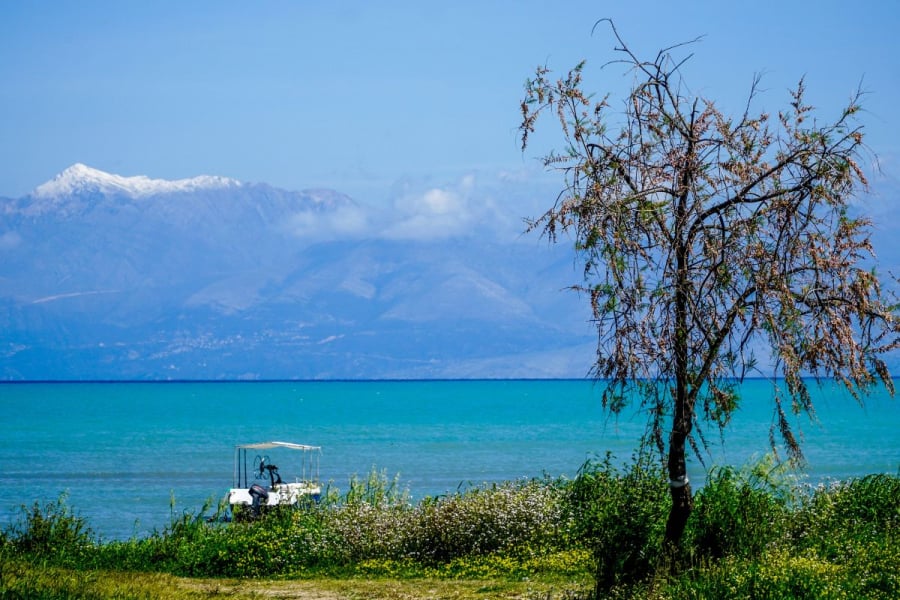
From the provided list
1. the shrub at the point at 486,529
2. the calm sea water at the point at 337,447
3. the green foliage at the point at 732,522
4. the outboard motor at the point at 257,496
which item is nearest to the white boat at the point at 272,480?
the outboard motor at the point at 257,496

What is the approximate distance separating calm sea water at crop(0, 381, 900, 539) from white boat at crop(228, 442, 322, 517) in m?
1.26

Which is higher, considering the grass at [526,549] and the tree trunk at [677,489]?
the tree trunk at [677,489]

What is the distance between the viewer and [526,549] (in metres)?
18.0

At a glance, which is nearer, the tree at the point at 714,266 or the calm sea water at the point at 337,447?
the tree at the point at 714,266

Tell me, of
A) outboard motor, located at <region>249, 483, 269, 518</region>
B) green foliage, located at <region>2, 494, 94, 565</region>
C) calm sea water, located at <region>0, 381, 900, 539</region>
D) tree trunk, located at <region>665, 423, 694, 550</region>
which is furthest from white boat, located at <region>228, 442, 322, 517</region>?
tree trunk, located at <region>665, 423, 694, 550</region>

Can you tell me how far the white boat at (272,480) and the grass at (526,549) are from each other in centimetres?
383

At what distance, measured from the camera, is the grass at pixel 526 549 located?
13258 millimetres

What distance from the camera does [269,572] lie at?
18844mm

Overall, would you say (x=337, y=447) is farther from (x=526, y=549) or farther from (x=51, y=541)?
(x=526, y=549)

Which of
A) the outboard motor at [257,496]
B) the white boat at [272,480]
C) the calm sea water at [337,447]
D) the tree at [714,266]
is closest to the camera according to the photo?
the tree at [714,266]

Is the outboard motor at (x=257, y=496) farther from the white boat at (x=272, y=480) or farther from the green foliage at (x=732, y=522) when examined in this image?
the green foliage at (x=732, y=522)

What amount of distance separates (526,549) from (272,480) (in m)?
19.4

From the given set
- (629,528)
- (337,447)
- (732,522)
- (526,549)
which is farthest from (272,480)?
(337,447)

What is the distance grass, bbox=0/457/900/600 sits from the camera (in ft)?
43.5
